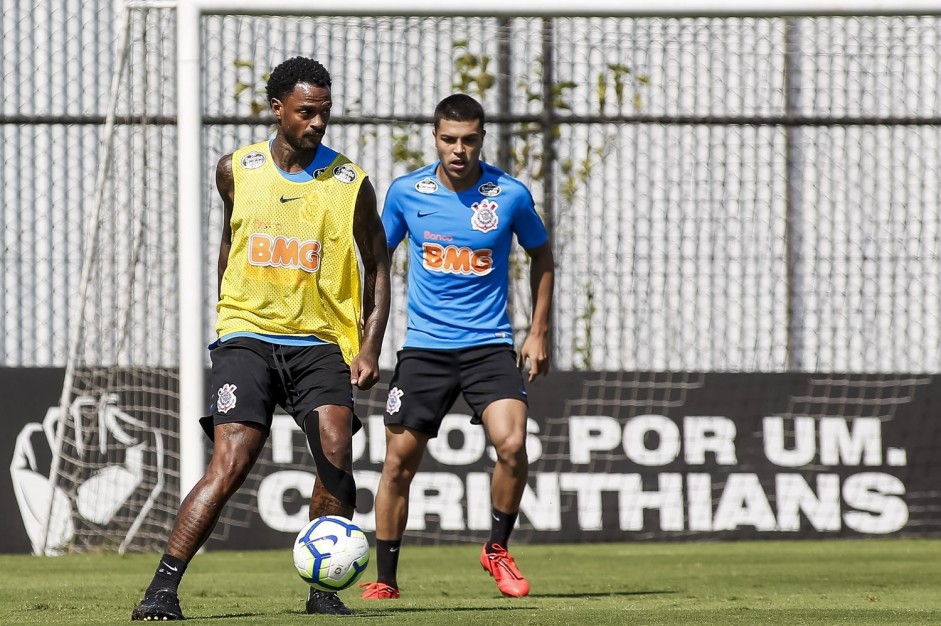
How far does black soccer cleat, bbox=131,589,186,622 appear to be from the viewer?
4.71m

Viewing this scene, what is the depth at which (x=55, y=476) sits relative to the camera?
29.6 feet

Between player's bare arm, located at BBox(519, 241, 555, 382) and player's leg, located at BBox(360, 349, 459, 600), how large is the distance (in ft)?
1.14

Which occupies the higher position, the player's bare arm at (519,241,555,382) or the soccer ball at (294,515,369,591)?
the player's bare arm at (519,241,555,382)

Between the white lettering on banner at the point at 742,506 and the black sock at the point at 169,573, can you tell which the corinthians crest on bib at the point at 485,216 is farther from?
the white lettering on banner at the point at 742,506

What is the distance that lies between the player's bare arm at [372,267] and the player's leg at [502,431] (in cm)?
121

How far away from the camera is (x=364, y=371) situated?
17.0 feet

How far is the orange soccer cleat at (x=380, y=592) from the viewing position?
6180 millimetres

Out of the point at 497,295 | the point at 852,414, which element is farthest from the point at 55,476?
the point at 852,414

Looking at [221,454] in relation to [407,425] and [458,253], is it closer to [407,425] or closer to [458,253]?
[407,425]

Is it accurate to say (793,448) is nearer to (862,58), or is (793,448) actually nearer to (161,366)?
(862,58)

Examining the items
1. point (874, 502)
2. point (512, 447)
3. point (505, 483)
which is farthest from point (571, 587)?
point (874, 502)

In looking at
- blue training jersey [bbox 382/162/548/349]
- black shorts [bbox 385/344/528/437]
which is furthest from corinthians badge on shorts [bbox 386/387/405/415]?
blue training jersey [bbox 382/162/548/349]

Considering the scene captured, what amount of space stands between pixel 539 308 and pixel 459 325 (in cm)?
40

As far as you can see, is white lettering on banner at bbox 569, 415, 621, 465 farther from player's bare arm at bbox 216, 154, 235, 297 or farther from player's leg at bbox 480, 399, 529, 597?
player's bare arm at bbox 216, 154, 235, 297
